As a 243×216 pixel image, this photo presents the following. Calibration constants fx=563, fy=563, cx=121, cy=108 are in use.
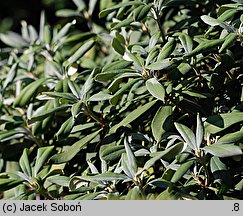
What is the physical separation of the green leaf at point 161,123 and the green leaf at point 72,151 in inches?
9.3

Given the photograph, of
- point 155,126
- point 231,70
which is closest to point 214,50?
point 231,70

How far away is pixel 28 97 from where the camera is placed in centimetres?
185

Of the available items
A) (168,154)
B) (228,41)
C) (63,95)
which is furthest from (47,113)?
(228,41)

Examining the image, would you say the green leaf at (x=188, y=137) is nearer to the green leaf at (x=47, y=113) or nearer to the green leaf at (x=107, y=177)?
the green leaf at (x=107, y=177)

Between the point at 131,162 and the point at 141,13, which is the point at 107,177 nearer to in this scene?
the point at 131,162

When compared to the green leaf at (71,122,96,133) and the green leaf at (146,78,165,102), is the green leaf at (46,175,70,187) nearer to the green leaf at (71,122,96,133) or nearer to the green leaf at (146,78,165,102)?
the green leaf at (71,122,96,133)

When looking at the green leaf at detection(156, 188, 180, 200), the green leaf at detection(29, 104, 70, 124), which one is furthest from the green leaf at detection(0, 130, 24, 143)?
the green leaf at detection(156, 188, 180, 200)

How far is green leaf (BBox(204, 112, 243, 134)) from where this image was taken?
1.38 meters

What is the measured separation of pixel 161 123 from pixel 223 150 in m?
0.22

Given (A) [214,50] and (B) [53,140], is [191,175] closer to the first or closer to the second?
(A) [214,50]

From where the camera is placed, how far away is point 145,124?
67.2 inches

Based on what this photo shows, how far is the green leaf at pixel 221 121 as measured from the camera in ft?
4.54
